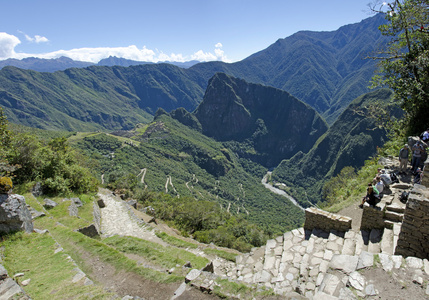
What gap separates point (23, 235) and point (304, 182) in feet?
597

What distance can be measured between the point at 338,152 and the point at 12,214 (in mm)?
189836

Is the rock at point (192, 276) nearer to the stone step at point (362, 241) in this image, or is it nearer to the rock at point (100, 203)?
the stone step at point (362, 241)

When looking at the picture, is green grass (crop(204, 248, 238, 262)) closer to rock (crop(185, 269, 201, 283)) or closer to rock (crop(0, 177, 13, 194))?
rock (crop(185, 269, 201, 283))

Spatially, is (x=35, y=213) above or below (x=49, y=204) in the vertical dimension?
above

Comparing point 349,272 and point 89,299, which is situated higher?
point 349,272

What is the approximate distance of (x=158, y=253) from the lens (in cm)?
1158

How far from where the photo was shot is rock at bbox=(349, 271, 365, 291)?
6.12m

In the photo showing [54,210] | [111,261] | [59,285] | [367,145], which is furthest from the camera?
[367,145]

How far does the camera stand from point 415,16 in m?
17.4

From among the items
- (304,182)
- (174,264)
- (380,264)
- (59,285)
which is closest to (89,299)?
(59,285)

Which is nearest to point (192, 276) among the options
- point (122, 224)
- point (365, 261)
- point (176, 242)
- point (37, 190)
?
point (365, 261)

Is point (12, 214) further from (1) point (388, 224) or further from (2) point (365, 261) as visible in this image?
(1) point (388, 224)

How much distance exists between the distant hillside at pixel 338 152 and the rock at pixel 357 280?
142 metres

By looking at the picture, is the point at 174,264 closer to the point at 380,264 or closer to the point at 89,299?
the point at 89,299
